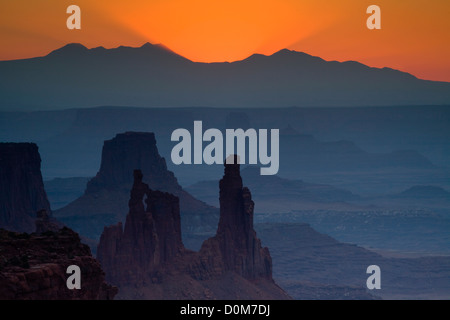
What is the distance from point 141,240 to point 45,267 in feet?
380

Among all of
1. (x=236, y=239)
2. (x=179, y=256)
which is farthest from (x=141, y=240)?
(x=236, y=239)

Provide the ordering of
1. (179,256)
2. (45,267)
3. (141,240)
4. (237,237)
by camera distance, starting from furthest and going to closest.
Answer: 1. (237,237)
2. (179,256)
3. (141,240)
4. (45,267)

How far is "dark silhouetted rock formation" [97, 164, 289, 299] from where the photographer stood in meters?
152

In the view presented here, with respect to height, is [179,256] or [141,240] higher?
[141,240]

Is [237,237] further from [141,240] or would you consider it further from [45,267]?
[45,267]

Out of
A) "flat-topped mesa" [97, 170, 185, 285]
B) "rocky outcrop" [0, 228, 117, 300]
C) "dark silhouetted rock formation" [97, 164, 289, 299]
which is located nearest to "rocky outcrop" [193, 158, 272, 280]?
"dark silhouetted rock formation" [97, 164, 289, 299]

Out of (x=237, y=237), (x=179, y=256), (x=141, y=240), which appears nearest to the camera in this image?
(x=141, y=240)

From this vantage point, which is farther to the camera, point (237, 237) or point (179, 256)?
point (237, 237)

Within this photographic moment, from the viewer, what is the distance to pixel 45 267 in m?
42.0

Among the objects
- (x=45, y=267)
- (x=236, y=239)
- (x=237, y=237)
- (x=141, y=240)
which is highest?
Result: (x=237, y=237)

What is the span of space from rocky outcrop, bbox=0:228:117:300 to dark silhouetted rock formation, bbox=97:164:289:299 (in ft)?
314
